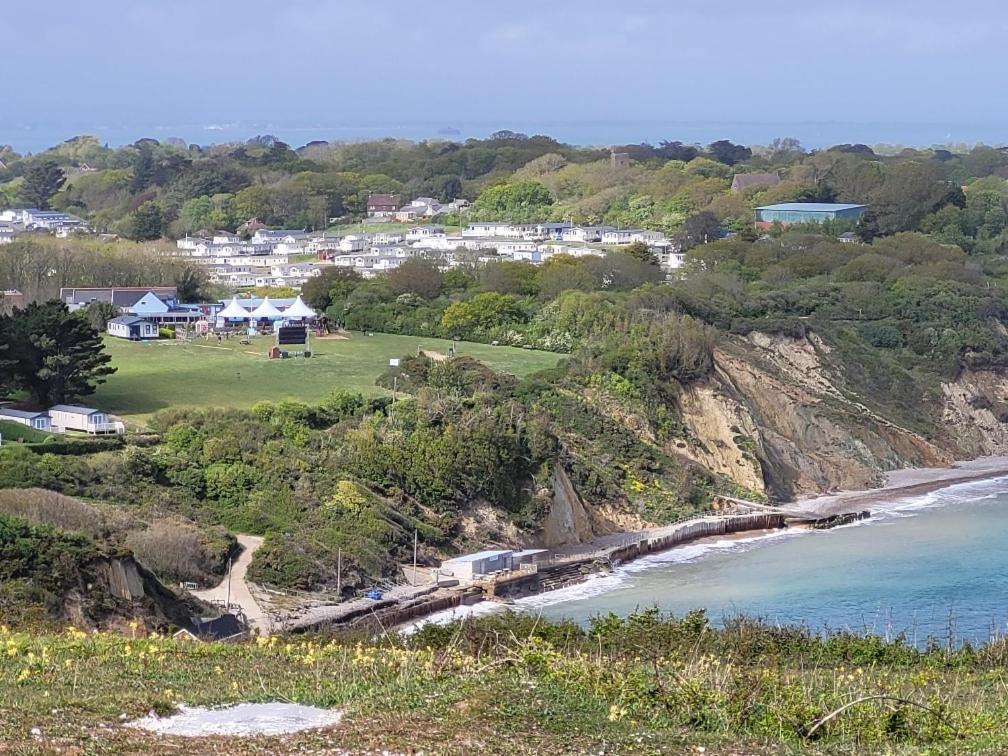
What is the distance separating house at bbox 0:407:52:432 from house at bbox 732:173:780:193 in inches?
2133

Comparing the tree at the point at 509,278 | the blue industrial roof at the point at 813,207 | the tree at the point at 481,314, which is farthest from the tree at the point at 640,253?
the blue industrial roof at the point at 813,207

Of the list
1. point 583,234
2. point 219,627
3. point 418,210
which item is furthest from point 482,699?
point 418,210

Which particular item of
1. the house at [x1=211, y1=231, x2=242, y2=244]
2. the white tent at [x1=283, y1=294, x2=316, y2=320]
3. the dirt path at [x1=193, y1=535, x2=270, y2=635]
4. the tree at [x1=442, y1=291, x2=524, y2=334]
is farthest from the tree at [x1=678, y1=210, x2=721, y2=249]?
the dirt path at [x1=193, y1=535, x2=270, y2=635]

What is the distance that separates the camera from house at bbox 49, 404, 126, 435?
31.7m

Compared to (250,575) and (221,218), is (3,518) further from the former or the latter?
(221,218)

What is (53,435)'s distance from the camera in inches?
1220

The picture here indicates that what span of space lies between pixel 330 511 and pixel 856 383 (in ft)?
71.1

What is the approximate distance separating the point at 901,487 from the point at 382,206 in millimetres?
45343

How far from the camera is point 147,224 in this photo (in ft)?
245

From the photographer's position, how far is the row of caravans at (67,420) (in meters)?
31.7

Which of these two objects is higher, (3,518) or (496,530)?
(3,518)

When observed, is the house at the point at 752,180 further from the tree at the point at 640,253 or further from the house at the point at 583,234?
the tree at the point at 640,253

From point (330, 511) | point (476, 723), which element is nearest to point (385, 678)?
point (476, 723)

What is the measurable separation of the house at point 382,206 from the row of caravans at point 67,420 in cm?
5005
